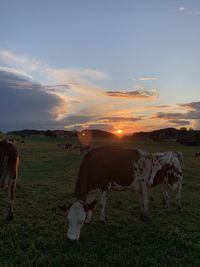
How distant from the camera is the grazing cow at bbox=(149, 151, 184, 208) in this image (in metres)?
16.9

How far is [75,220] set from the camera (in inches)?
436

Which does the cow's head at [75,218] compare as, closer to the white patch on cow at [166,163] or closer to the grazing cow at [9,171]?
the grazing cow at [9,171]

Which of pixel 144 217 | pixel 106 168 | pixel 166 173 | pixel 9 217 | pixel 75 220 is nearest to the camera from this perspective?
pixel 75 220

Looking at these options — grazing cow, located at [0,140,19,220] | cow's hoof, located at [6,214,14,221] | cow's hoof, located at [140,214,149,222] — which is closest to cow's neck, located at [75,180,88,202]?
grazing cow, located at [0,140,19,220]

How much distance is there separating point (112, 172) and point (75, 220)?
333cm

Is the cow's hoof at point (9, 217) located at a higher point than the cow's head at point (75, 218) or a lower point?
lower

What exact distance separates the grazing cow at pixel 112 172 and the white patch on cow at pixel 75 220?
45 centimetres

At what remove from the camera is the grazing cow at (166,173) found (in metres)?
16.9

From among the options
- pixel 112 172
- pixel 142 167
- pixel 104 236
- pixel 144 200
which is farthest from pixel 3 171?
pixel 144 200

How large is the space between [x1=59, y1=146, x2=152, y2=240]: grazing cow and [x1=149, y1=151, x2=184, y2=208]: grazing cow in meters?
1.69

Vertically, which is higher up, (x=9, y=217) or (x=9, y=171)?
(x=9, y=171)

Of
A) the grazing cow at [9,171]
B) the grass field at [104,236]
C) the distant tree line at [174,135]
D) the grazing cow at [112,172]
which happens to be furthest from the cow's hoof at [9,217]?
the distant tree line at [174,135]

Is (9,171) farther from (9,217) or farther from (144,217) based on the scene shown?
(144,217)

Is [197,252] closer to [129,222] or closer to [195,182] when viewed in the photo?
[129,222]
